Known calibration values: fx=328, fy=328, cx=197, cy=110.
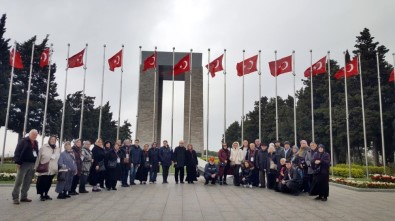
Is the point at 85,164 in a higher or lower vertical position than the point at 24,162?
lower

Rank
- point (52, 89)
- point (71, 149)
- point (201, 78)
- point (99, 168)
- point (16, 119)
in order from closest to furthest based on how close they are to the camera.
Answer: point (71, 149) < point (99, 168) < point (201, 78) < point (16, 119) < point (52, 89)

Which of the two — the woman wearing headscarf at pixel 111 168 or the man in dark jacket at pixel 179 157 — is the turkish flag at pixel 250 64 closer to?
the man in dark jacket at pixel 179 157

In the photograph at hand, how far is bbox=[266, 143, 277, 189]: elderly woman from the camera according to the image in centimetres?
1333

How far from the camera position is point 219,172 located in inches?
579

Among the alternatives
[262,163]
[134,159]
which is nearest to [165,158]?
[134,159]

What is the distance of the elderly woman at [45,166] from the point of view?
359 inches

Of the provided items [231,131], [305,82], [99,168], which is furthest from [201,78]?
[231,131]

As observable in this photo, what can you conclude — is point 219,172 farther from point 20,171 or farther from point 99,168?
point 20,171

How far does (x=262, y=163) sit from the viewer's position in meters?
13.8

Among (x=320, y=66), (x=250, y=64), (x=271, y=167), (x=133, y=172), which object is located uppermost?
(x=250, y=64)

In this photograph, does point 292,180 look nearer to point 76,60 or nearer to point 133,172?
point 133,172

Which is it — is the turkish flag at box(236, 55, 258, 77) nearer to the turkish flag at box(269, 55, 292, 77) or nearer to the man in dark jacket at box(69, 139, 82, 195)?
the turkish flag at box(269, 55, 292, 77)

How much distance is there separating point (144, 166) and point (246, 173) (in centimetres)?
445

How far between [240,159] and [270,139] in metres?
40.0
